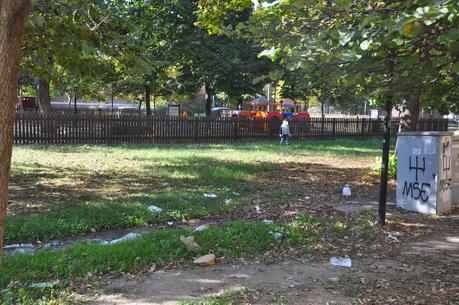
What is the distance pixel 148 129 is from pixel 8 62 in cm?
1942

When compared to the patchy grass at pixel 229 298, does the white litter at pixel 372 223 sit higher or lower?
higher

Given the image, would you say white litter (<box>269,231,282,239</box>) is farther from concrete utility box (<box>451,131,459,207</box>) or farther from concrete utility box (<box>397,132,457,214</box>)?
concrete utility box (<box>451,131,459,207</box>)

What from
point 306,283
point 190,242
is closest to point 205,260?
point 190,242

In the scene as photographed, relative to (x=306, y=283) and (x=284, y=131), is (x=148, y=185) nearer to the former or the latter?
(x=306, y=283)

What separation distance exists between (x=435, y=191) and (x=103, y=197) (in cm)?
577

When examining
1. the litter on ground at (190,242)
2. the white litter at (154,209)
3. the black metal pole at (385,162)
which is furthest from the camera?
the white litter at (154,209)

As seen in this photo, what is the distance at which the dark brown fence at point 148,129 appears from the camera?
64.0 ft

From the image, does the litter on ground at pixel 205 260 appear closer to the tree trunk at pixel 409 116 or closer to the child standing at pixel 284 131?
the tree trunk at pixel 409 116

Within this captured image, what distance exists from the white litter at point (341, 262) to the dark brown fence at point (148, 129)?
1595cm

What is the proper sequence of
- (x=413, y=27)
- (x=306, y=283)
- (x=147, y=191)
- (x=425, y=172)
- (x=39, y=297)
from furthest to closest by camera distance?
(x=147, y=191)
(x=425, y=172)
(x=306, y=283)
(x=39, y=297)
(x=413, y=27)

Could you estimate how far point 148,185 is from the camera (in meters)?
10.5

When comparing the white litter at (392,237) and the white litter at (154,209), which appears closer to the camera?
the white litter at (392,237)

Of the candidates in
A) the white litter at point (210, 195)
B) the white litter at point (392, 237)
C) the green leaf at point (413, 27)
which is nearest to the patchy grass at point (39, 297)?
the green leaf at point (413, 27)

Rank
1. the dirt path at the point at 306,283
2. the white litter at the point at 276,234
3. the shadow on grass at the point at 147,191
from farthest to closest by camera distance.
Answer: the shadow on grass at the point at 147,191 → the white litter at the point at 276,234 → the dirt path at the point at 306,283
